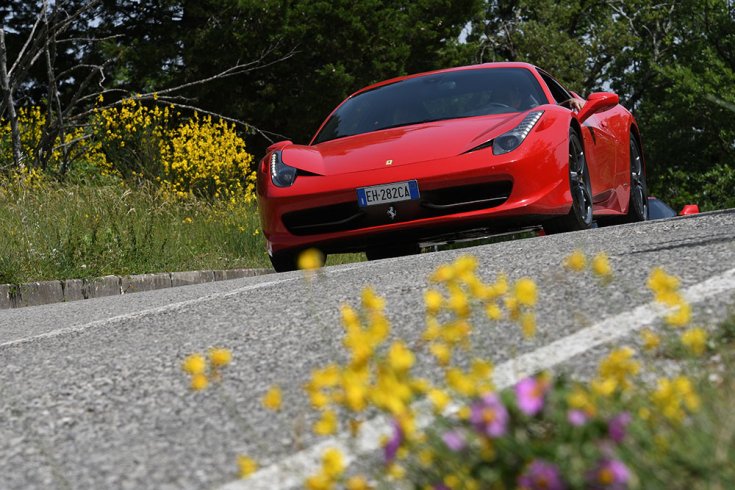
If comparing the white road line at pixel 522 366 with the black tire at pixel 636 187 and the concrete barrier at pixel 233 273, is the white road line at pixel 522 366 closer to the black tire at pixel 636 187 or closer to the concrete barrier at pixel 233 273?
the black tire at pixel 636 187

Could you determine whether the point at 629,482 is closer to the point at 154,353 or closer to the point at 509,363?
the point at 509,363

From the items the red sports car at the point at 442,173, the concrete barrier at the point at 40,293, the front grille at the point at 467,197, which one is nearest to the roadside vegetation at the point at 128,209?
the concrete barrier at the point at 40,293

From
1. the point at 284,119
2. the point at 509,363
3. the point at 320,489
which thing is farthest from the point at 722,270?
the point at 284,119

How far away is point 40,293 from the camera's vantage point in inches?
383

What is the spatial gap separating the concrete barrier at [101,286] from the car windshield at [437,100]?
2.41 metres

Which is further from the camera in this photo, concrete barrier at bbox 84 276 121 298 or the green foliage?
the green foliage

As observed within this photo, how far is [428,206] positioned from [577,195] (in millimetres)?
1046

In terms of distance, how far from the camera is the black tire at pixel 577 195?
7.83 m

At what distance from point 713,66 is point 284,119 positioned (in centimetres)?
1243

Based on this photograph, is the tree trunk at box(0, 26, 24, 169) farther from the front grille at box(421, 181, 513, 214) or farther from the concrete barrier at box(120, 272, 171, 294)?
the front grille at box(421, 181, 513, 214)

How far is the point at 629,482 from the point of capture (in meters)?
1.77

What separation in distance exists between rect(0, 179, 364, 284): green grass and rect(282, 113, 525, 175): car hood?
3.02 metres

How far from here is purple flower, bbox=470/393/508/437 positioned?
Answer: 1.82 metres

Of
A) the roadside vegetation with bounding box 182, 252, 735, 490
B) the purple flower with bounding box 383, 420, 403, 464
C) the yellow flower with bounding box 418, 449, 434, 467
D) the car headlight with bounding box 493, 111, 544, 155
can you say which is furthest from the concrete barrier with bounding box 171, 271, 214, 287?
the purple flower with bounding box 383, 420, 403, 464
